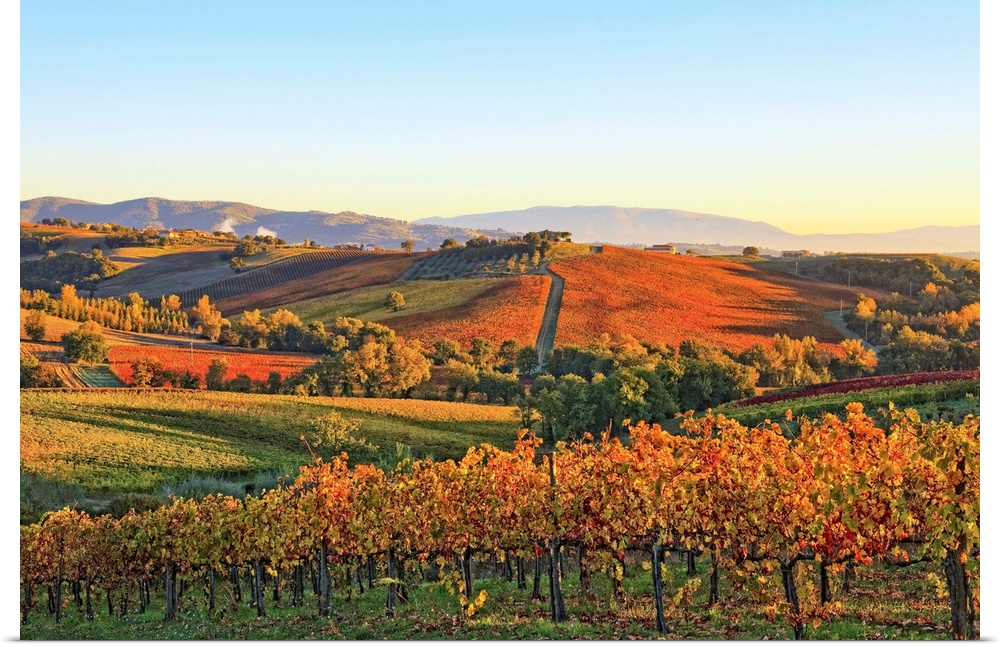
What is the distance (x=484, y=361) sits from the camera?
82.7 feet

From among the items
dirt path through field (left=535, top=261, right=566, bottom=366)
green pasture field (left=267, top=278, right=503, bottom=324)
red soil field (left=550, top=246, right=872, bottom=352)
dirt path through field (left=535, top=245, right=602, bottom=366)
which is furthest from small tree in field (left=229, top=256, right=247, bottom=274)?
red soil field (left=550, top=246, right=872, bottom=352)

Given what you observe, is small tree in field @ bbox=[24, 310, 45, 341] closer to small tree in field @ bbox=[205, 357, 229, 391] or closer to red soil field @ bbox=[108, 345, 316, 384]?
red soil field @ bbox=[108, 345, 316, 384]

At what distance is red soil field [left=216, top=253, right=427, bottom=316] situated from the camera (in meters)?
37.8

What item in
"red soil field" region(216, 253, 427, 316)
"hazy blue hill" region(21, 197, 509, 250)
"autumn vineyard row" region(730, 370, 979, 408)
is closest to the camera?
"autumn vineyard row" region(730, 370, 979, 408)

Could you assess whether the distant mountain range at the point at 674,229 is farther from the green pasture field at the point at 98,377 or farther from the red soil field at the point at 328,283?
the red soil field at the point at 328,283

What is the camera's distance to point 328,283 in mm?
48219

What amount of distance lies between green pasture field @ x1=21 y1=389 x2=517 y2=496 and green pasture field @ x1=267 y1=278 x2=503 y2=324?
1255 centimetres

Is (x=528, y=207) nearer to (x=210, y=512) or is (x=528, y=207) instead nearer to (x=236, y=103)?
(x=236, y=103)

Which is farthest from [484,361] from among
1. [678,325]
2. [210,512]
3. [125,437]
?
[210,512]

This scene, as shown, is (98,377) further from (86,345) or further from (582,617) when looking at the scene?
(582,617)

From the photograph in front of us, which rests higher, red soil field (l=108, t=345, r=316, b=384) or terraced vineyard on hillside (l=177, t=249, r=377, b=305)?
terraced vineyard on hillside (l=177, t=249, r=377, b=305)

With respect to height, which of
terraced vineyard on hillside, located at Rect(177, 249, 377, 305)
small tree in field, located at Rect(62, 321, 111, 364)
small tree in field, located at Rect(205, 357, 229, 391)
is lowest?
small tree in field, located at Rect(205, 357, 229, 391)

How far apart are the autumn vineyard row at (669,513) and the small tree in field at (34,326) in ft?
37.3

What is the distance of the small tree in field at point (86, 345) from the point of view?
913 inches
